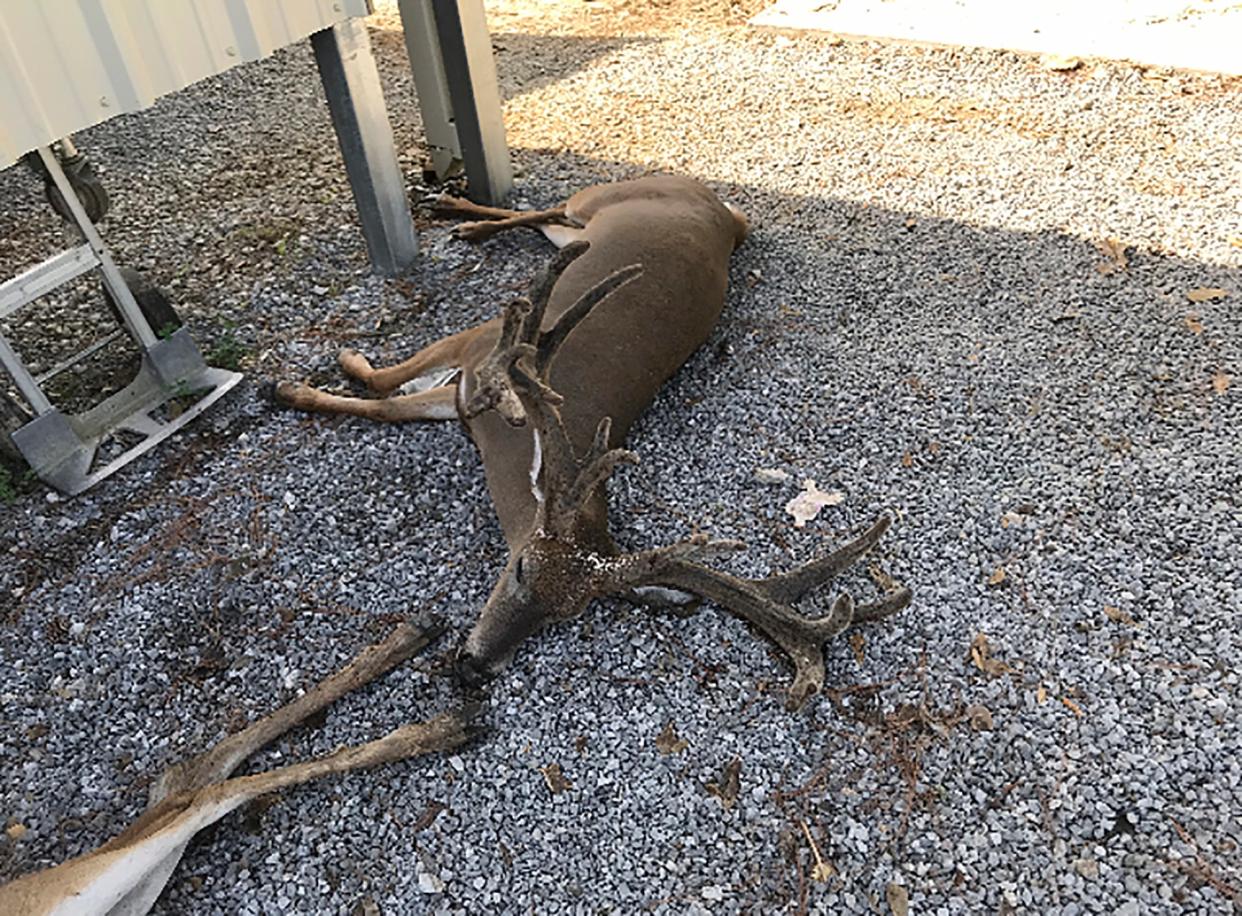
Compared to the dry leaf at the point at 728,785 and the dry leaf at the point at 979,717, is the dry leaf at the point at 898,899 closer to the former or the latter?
the dry leaf at the point at 728,785

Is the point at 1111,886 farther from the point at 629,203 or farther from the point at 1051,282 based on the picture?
the point at 629,203

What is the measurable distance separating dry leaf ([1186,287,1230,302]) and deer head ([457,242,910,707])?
95.4 inches

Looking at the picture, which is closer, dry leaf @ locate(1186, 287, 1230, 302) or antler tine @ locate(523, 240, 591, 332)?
antler tine @ locate(523, 240, 591, 332)

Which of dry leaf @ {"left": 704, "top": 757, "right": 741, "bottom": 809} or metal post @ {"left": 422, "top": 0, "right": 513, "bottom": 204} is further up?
metal post @ {"left": 422, "top": 0, "right": 513, "bottom": 204}

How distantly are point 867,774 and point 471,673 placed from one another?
114 centimetres

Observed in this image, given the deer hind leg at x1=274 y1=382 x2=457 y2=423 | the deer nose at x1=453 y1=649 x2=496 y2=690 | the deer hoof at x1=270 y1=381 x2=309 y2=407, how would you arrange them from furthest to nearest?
the deer hoof at x1=270 y1=381 x2=309 y2=407
the deer hind leg at x1=274 y1=382 x2=457 y2=423
the deer nose at x1=453 y1=649 x2=496 y2=690

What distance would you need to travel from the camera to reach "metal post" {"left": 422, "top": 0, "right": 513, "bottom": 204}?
490cm

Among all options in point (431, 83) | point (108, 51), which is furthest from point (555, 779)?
point (431, 83)

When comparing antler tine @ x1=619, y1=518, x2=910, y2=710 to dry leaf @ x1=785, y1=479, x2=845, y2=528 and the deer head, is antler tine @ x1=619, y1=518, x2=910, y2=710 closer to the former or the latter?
the deer head

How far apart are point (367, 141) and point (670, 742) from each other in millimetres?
3046

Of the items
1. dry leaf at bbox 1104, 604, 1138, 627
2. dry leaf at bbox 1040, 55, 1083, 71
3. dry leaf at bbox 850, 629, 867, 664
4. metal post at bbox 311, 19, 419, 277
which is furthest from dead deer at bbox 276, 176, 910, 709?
dry leaf at bbox 1040, 55, 1083, 71

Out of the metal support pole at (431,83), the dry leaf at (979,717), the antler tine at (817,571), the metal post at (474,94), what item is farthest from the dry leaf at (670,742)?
the metal support pole at (431,83)

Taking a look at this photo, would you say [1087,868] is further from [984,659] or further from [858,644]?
[858,644]

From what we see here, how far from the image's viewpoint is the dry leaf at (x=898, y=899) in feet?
8.15
